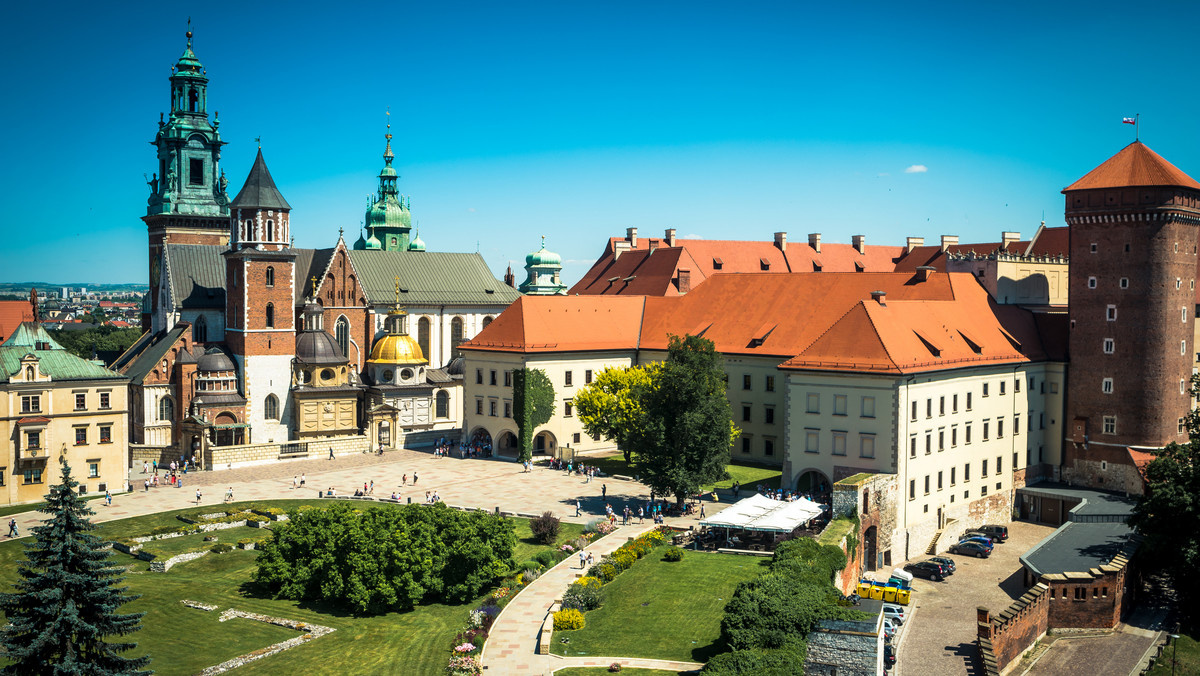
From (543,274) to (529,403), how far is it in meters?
43.1

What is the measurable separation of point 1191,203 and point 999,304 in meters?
12.8

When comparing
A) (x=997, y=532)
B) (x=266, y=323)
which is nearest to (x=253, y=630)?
(x=997, y=532)

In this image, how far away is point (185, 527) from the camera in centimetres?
5628

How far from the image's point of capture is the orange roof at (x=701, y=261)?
302 ft

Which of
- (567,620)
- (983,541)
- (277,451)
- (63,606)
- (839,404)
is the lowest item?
(983,541)

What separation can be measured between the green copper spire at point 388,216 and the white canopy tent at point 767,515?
9108 cm

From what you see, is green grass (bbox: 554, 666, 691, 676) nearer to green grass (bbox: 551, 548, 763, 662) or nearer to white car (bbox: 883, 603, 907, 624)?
green grass (bbox: 551, 548, 763, 662)

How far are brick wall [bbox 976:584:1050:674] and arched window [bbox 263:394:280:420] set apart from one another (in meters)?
58.2

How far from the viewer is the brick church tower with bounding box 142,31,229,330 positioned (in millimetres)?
98812

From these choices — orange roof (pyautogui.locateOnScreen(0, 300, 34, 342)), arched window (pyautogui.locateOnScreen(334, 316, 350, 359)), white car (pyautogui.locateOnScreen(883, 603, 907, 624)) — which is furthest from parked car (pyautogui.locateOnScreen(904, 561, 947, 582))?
orange roof (pyautogui.locateOnScreen(0, 300, 34, 342))

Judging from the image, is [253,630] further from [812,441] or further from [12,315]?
[12,315]

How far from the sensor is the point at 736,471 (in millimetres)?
68250

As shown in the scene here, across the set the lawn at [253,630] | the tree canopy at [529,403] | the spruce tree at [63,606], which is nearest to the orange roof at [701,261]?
the tree canopy at [529,403]

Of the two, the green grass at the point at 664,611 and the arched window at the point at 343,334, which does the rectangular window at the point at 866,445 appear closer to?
the green grass at the point at 664,611
